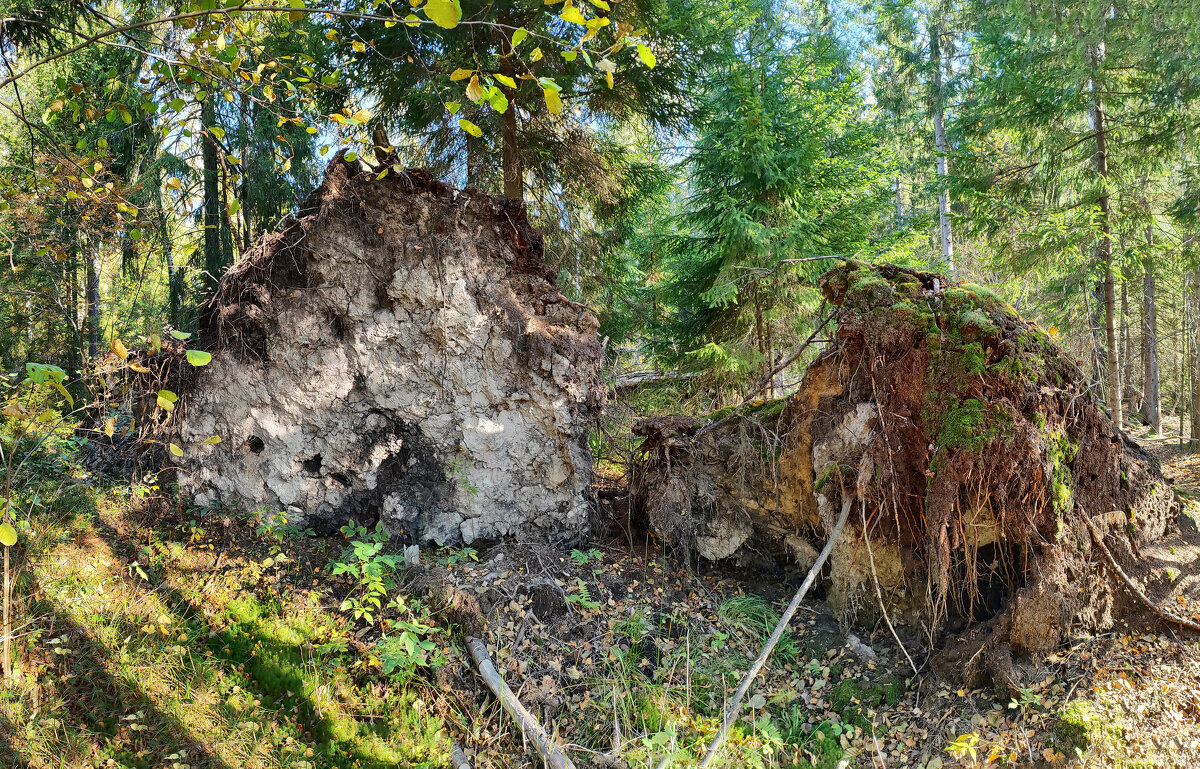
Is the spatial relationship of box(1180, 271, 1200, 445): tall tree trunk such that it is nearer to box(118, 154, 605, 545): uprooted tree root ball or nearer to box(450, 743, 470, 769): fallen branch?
box(118, 154, 605, 545): uprooted tree root ball

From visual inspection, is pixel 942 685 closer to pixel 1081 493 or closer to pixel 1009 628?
pixel 1009 628

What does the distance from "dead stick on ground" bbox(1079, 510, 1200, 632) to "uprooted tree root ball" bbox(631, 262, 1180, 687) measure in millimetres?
67

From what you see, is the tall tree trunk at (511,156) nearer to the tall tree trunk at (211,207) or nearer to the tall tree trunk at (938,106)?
the tall tree trunk at (211,207)

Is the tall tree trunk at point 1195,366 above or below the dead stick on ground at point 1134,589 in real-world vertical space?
above

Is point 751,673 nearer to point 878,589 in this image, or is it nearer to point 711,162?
point 878,589

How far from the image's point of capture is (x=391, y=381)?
5414 millimetres

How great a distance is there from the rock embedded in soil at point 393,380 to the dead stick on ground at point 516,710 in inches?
55.9

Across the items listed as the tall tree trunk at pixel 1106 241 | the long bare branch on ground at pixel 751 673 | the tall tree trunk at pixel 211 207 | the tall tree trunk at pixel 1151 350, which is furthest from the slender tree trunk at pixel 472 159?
the tall tree trunk at pixel 1151 350

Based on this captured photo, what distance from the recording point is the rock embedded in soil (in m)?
5.24

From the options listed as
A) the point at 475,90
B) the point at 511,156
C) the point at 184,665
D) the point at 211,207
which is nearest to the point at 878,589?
the point at 475,90

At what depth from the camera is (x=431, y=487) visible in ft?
17.9

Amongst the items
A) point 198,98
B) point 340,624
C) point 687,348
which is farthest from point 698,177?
point 340,624

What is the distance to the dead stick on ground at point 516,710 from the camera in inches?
139

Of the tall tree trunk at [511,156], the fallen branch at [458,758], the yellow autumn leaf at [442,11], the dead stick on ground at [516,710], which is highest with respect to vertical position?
the tall tree trunk at [511,156]
